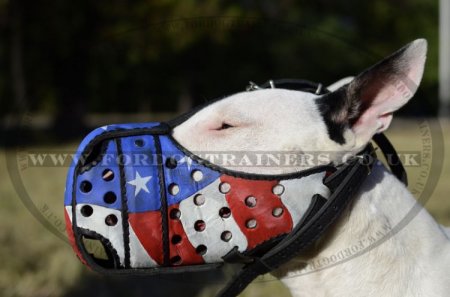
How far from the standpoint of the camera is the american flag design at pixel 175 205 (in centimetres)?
150

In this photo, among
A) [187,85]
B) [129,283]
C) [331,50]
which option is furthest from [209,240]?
[331,50]

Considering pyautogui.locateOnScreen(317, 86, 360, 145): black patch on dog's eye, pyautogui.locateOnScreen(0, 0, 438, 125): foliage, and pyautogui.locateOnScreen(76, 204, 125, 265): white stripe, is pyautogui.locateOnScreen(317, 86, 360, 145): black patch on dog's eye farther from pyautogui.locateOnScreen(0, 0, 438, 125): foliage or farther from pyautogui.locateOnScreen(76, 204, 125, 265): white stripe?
pyautogui.locateOnScreen(0, 0, 438, 125): foliage

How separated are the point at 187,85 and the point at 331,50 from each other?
4962 mm

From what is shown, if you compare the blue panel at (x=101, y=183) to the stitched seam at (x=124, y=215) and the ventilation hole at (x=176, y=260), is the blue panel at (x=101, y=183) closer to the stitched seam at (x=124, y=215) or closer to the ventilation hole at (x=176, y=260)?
the stitched seam at (x=124, y=215)

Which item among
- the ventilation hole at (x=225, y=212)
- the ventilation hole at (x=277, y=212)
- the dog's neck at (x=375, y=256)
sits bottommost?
the dog's neck at (x=375, y=256)

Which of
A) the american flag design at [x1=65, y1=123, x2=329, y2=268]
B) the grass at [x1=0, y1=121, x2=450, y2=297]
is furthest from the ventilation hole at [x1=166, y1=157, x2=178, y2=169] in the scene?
the grass at [x1=0, y1=121, x2=450, y2=297]

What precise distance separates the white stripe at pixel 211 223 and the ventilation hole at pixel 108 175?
0.20 metres

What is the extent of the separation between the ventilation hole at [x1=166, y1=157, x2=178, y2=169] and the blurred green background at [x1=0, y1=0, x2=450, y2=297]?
0.53 meters

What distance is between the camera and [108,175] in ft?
4.97

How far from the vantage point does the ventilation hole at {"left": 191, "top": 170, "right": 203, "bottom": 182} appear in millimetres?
1526

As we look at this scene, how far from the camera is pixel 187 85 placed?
44.2ft

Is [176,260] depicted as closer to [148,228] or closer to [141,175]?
[148,228]

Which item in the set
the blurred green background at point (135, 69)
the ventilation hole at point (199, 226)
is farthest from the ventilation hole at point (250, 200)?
the blurred green background at point (135, 69)

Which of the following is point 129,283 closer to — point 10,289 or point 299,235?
point 10,289
